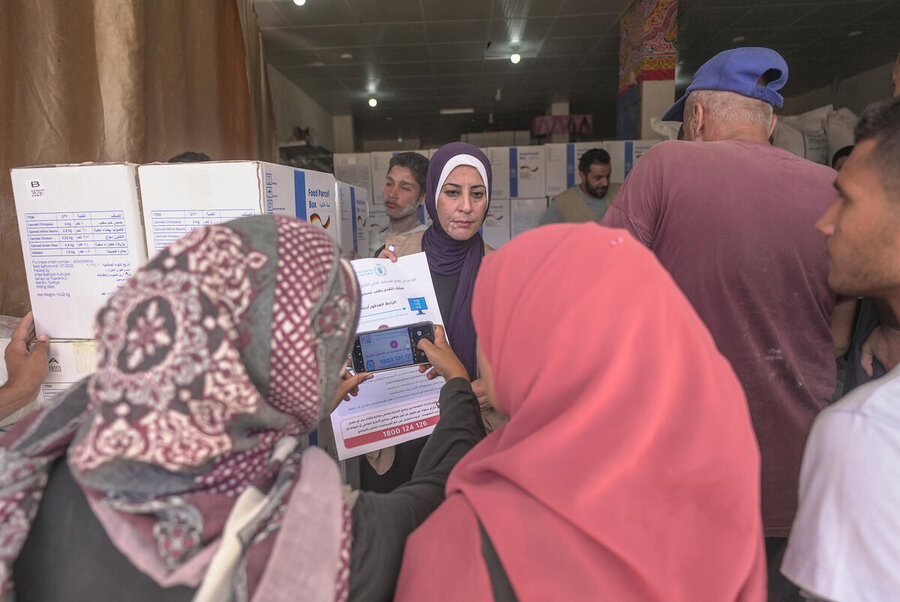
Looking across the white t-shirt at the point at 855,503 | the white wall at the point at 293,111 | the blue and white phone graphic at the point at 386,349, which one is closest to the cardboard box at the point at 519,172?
the white wall at the point at 293,111

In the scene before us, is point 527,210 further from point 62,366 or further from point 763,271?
point 62,366

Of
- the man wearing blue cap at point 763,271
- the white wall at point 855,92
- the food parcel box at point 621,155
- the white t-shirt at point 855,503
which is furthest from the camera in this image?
the white wall at point 855,92

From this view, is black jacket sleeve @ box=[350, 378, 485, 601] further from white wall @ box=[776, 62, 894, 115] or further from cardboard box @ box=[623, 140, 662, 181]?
white wall @ box=[776, 62, 894, 115]

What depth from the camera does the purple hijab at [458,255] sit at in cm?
Answer: 151

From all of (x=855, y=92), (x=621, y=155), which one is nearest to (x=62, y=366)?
(x=621, y=155)

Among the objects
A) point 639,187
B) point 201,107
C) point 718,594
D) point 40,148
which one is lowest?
point 718,594

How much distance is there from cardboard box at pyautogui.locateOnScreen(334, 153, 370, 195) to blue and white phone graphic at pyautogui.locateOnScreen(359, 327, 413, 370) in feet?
12.0

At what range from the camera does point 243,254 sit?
590 mm

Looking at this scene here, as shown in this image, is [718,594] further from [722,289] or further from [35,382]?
[35,382]

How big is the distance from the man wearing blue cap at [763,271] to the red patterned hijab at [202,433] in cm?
85

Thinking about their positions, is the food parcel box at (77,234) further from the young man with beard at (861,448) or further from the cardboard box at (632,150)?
the cardboard box at (632,150)

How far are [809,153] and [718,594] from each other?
4.66 metres

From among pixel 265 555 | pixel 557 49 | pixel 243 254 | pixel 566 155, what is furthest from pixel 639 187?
pixel 557 49

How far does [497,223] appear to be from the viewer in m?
4.64
